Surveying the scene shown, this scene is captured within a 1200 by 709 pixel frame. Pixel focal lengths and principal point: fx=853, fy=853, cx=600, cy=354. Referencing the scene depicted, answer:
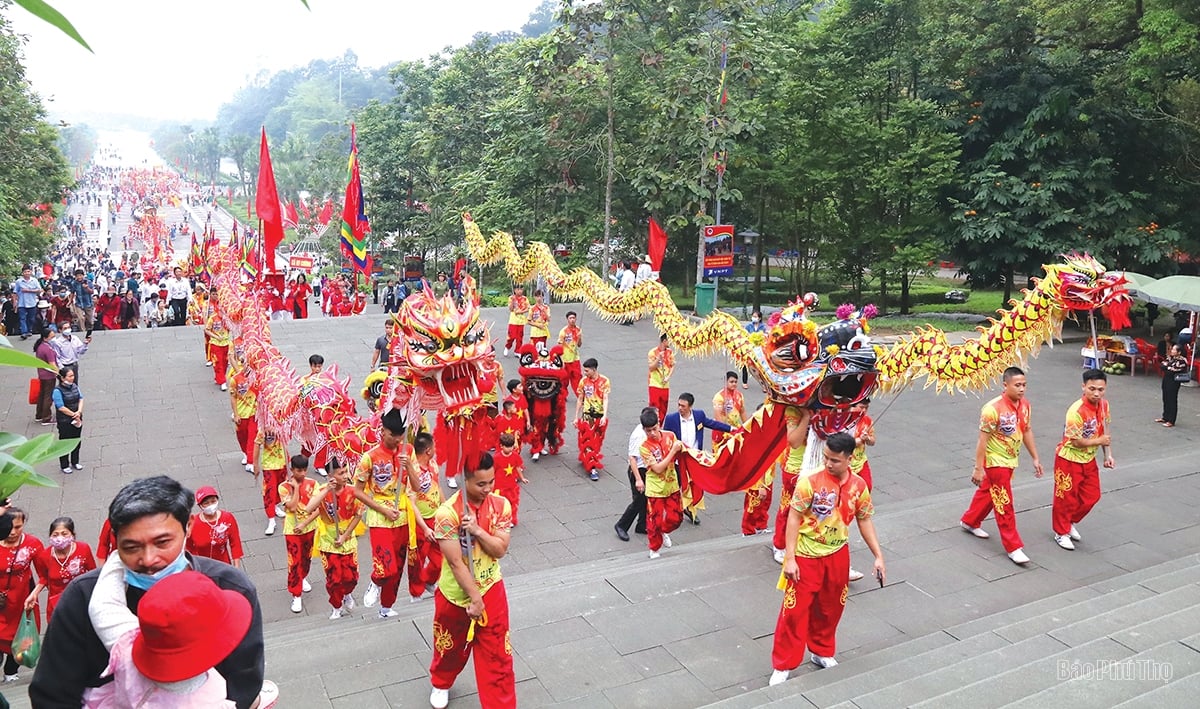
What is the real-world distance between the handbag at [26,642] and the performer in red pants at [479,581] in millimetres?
2663

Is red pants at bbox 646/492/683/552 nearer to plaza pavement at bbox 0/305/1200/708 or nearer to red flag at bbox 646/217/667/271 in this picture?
plaza pavement at bbox 0/305/1200/708

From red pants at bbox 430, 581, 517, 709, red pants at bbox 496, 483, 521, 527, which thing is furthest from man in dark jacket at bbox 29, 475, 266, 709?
red pants at bbox 496, 483, 521, 527

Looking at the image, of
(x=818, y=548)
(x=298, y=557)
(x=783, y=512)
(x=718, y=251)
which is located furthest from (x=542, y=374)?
(x=718, y=251)

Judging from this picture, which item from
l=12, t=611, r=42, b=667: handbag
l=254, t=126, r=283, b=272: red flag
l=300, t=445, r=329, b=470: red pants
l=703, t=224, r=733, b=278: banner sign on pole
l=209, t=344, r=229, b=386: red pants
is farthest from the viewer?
l=703, t=224, r=733, b=278: banner sign on pole

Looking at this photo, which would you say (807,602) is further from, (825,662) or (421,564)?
(421,564)

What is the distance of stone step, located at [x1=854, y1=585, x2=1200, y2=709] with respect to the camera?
3754 millimetres

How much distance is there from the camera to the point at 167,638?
204cm

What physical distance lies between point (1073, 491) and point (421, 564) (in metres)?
5.02

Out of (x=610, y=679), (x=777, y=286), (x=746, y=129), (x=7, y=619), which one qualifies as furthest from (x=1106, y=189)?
(x=7, y=619)

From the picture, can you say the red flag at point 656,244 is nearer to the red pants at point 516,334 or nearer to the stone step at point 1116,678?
the red pants at point 516,334

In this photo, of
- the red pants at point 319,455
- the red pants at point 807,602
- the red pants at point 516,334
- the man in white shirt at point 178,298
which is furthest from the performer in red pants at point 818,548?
the man in white shirt at point 178,298

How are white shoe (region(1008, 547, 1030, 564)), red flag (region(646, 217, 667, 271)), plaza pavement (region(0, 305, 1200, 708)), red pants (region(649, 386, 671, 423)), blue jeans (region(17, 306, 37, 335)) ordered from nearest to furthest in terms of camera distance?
plaza pavement (region(0, 305, 1200, 708))
white shoe (region(1008, 547, 1030, 564))
red pants (region(649, 386, 671, 423))
blue jeans (region(17, 306, 37, 335))
red flag (region(646, 217, 667, 271))

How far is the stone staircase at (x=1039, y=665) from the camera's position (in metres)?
3.62

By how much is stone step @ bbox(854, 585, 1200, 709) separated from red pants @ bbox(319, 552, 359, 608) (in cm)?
330
